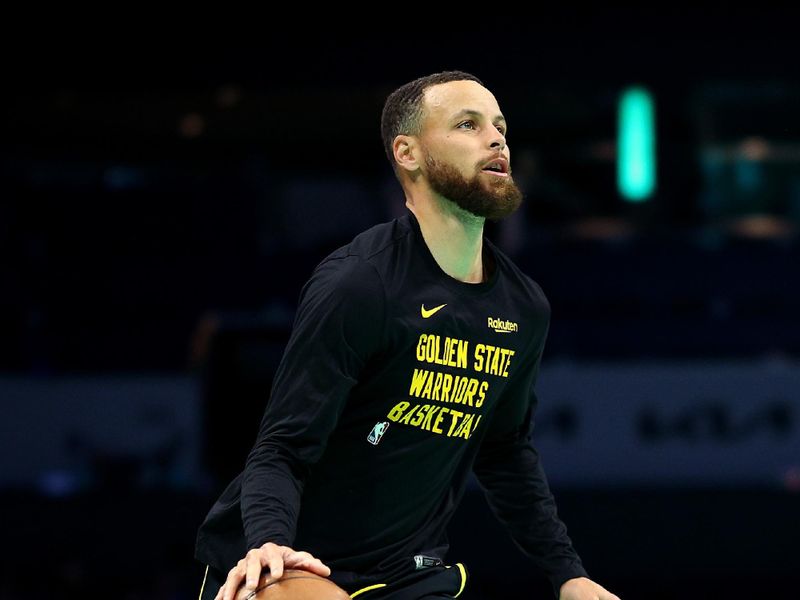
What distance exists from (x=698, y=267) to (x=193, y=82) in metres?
4.02

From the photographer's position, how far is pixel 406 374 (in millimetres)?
3312

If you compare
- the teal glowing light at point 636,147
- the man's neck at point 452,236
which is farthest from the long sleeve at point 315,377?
the teal glowing light at point 636,147

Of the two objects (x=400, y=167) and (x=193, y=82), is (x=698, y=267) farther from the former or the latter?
(x=400, y=167)

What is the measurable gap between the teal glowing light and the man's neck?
7.06 metres

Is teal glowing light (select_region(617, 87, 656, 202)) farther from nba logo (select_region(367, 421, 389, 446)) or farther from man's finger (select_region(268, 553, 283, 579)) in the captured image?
man's finger (select_region(268, 553, 283, 579))

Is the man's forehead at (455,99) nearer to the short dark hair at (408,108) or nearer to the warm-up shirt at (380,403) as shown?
the short dark hair at (408,108)

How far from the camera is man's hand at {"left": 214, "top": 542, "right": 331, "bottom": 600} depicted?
283cm

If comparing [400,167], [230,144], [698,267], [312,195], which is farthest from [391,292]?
[230,144]

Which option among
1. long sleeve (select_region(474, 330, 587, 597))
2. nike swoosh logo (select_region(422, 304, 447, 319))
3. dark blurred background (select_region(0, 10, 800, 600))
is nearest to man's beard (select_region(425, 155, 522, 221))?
nike swoosh logo (select_region(422, 304, 447, 319))

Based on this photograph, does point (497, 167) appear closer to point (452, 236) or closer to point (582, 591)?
point (452, 236)

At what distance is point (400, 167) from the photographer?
11.7 ft

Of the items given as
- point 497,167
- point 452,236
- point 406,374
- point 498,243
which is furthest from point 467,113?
point 498,243

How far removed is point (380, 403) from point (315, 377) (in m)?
0.23

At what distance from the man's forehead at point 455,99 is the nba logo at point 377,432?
2.78ft
